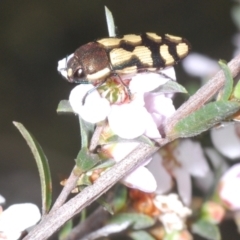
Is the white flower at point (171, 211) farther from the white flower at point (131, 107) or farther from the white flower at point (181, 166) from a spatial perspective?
the white flower at point (131, 107)

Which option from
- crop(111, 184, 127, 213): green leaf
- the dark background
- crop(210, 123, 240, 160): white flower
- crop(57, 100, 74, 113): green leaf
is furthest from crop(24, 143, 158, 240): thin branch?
the dark background

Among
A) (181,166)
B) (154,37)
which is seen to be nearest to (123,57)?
(154,37)

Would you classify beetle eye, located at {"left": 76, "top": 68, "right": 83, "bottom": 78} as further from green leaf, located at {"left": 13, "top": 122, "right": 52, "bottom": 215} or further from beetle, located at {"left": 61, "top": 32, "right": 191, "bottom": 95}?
green leaf, located at {"left": 13, "top": 122, "right": 52, "bottom": 215}

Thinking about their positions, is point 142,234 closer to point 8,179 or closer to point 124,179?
point 124,179

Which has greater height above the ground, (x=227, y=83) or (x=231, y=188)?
→ (x=227, y=83)

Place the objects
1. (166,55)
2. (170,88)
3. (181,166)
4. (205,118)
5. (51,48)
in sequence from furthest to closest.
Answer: (51,48) < (181,166) < (166,55) < (170,88) < (205,118)

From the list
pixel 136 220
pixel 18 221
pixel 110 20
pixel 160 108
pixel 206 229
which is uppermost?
pixel 110 20

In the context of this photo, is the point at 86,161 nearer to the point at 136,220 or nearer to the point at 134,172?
the point at 134,172

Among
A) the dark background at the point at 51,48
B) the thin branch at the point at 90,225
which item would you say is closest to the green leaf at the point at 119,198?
the thin branch at the point at 90,225

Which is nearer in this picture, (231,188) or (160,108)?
(160,108)
